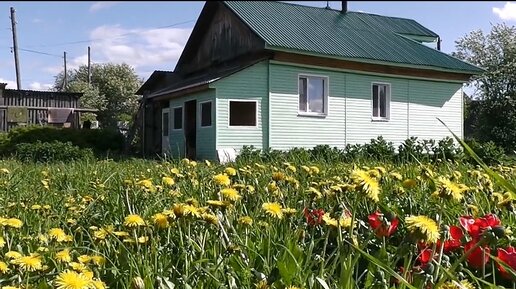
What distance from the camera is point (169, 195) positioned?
2.55m

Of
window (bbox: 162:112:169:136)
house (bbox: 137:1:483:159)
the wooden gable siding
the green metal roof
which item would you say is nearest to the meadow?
house (bbox: 137:1:483:159)

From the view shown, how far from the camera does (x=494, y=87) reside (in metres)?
33.3

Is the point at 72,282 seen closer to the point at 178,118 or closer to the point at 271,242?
the point at 271,242

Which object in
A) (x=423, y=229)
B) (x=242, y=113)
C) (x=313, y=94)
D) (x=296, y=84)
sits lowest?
(x=423, y=229)

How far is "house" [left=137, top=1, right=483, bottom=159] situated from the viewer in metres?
16.3

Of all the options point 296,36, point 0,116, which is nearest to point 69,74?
point 0,116

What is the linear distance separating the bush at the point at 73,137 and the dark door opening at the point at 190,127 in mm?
2818

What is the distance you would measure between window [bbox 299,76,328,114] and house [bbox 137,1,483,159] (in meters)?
0.03

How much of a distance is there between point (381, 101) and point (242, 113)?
5.28 metres

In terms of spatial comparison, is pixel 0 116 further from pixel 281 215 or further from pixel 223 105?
pixel 281 215

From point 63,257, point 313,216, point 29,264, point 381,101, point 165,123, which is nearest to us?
point 29,264

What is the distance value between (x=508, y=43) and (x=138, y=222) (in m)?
39.0

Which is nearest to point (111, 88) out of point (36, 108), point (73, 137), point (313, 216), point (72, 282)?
point (36, 108)

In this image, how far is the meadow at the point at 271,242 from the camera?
127 cm
